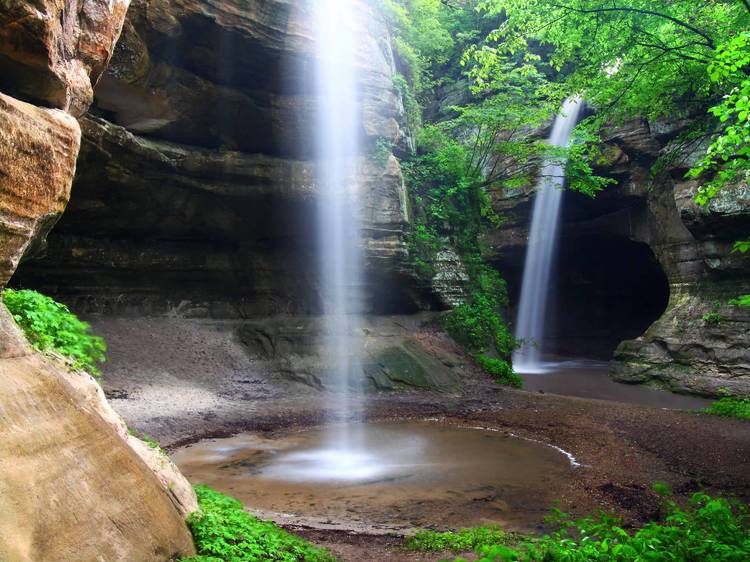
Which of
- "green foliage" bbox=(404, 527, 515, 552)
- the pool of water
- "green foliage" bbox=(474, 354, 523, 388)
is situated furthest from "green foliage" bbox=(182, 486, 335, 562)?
the pool of water

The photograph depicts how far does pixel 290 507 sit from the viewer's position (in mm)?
5727

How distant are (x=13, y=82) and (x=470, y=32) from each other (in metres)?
22.3

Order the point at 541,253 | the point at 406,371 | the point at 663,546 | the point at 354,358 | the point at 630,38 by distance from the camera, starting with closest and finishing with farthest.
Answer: the point at 663,546 → the point at 630,38 → the point at 406,371 → the point at 354,358 → the point at 541,253

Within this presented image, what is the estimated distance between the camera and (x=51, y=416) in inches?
132

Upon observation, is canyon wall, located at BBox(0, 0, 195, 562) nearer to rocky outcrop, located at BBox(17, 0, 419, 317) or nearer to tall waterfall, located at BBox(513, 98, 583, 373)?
rocky outcrop, located at BBox(17, 0, 419, 317)

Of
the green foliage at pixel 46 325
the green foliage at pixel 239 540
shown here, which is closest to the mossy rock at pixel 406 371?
the green foliage at pixel 46 325

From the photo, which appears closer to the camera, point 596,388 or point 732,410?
point 732,410

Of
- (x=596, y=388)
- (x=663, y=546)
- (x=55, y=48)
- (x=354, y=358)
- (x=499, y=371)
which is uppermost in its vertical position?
(x=55, y=48)

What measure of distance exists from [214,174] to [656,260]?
15.9 m

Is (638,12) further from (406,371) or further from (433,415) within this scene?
(406,371)

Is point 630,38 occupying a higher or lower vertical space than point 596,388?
higher

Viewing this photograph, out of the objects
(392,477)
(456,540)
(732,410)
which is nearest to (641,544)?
(456,540)

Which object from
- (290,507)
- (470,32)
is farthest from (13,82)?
(470,32)

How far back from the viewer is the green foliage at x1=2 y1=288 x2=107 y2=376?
423cm
